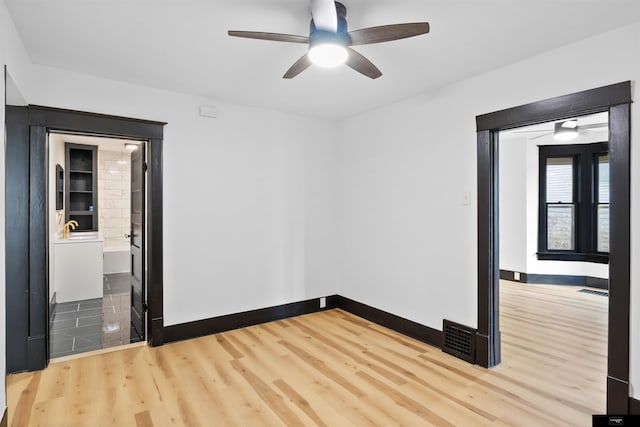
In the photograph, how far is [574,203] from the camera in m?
6.27

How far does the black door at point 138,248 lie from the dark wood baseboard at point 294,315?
46 cm

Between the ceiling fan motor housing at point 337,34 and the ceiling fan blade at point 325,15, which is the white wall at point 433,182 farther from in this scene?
the ceiling fan blade at point 325,15

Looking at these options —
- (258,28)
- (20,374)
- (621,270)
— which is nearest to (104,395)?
(20,374)

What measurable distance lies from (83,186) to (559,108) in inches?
299

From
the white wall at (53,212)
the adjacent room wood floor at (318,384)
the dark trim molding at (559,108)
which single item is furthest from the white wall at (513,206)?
the white wall at (53,212)

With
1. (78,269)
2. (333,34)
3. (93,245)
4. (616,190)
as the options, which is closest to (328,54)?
(333,34)

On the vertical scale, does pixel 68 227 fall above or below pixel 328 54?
below

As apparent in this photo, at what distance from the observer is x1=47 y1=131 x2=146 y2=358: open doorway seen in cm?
380

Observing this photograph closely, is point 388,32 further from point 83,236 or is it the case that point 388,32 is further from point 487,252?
point 83,236

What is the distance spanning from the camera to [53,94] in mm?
3008

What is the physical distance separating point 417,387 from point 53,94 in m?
3.76

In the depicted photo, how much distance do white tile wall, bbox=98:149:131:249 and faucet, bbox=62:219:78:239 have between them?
753 millimetres

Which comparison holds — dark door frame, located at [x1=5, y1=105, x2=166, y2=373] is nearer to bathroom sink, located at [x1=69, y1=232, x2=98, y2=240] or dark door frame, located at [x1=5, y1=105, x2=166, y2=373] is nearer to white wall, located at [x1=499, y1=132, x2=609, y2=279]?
bathroom sink, located at [x1=69, y1=232, x2=98, y2=240]

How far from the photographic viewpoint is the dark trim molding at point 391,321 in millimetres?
3539
